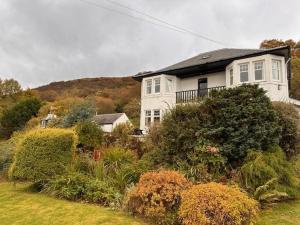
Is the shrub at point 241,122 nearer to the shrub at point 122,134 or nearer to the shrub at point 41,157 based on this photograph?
the shrub at point 41,157

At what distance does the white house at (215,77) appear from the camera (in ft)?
65.3

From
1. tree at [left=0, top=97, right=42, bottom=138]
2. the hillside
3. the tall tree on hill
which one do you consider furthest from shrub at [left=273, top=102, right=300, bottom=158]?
tree at [left=0, top=97, right=42, bottom=138]

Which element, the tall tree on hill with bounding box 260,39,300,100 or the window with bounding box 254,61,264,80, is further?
the tall tree on hill with bounding box 260,39,300,100

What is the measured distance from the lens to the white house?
19906mm

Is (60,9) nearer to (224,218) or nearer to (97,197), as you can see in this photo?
(97,197)

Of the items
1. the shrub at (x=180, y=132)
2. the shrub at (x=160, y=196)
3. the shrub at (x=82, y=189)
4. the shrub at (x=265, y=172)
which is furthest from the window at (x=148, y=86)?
the shrub at (x=160, y=196)

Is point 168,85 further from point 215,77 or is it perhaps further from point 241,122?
point 241,122

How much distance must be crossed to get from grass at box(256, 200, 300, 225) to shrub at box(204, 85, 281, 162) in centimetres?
201

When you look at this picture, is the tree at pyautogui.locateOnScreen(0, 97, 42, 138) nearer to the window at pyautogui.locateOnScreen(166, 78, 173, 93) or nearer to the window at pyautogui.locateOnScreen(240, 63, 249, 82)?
the window at pyautogui.locateOnScreen(166, 78, 173, 93)

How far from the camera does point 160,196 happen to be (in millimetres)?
6355

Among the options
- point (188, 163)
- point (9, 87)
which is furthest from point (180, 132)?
point (9, 87)

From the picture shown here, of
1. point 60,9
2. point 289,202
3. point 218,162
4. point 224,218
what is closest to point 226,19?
point 60,9

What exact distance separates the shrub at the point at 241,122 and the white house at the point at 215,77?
6.80 m

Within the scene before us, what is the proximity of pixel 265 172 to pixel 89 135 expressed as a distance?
11.6 meters
